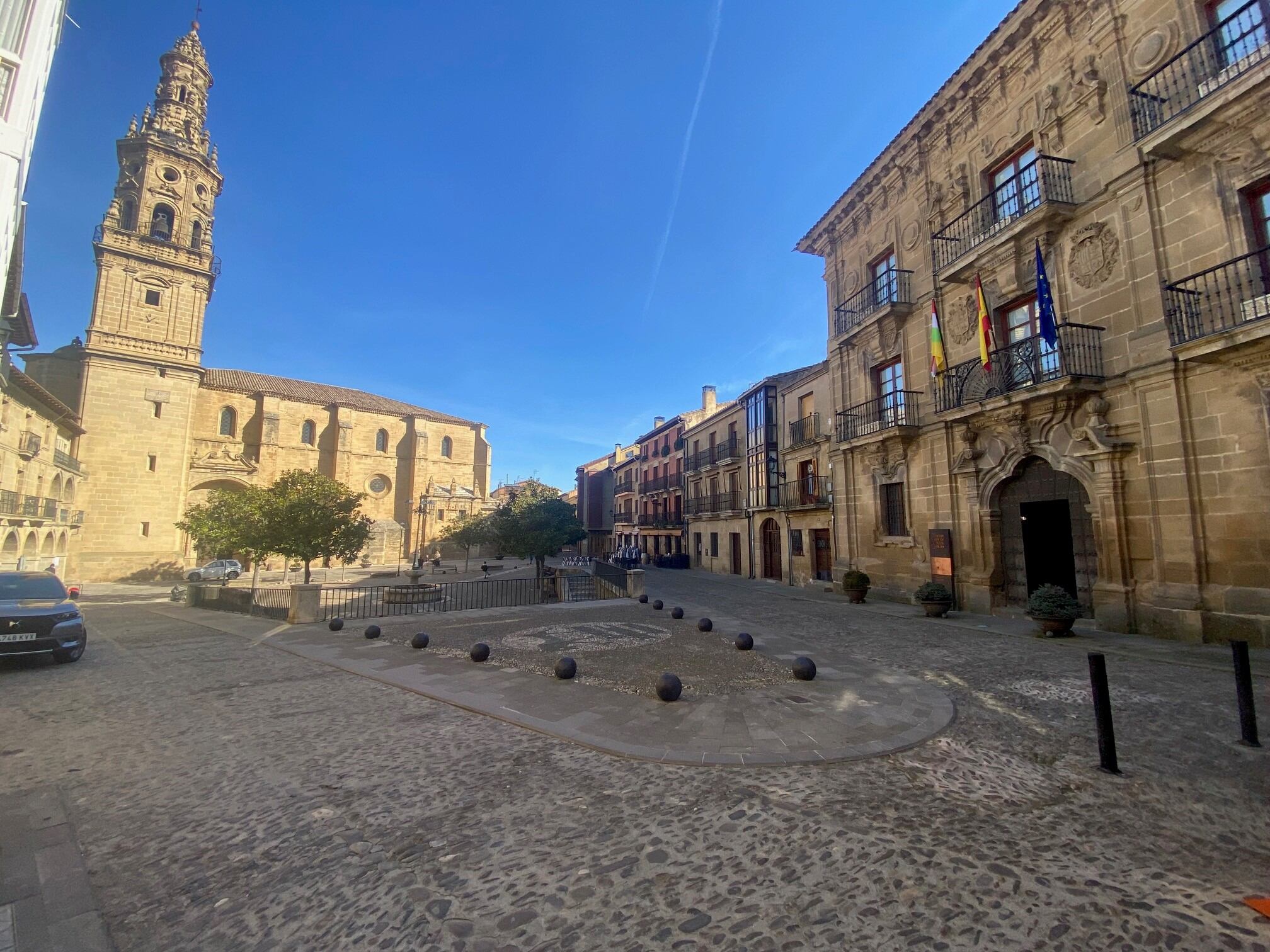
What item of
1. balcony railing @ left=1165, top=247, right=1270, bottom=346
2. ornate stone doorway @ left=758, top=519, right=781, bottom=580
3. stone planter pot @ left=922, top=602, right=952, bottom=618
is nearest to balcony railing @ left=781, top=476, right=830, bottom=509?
ornate stone doorway @ left=758, top=519, right=781, bottom=580

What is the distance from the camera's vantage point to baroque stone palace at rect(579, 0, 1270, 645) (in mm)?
7918

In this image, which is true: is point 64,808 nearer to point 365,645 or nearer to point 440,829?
point 440,829

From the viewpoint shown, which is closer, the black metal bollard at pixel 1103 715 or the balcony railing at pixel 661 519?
the black metal bollard at pixel 1103 715

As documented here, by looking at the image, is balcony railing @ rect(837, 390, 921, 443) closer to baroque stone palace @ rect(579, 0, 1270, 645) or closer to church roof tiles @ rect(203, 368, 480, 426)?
baroque stone palace @ rect(579, 0, 1270, 645)

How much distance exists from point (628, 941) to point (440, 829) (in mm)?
1499

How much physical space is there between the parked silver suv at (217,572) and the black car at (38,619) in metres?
20.9

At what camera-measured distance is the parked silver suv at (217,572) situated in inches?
1011

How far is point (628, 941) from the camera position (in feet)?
7.54

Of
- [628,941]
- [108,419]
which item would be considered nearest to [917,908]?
[628,941]

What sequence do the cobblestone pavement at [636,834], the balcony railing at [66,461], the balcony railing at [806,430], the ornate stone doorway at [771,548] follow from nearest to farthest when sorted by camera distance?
the cobblestone pavement at [636,834]
the balcony railing at [806,430]
the ornate stone doorway at [771,548]
the balcony railing at [66,461]

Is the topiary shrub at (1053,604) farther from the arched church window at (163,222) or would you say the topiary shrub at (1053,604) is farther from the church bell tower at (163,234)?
the arched church window at (163,222)

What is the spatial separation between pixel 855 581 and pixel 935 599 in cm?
300

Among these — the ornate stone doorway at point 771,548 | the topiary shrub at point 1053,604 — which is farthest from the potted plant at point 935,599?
the ornate stone doorway at point 771,548

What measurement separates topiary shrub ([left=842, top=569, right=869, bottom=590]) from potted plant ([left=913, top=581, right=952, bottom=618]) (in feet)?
8.64
